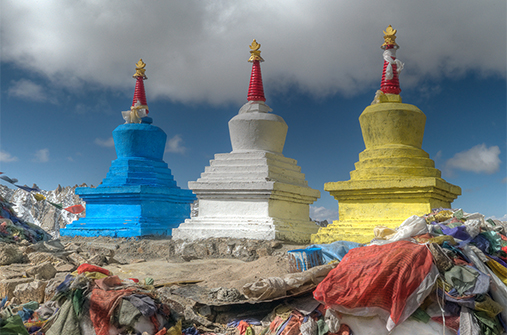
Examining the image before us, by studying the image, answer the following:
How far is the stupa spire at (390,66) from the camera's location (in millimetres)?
8805

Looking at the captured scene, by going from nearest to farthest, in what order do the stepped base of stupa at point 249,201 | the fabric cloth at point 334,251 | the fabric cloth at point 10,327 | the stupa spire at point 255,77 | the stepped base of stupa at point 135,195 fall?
the fabric cloth at point 10,327 < the fabric cloth at point 334,251 < the stepped base of stupa at point 249,201 < the stupa spire at point 255,77 < the stepped base of stupa at point 135,195

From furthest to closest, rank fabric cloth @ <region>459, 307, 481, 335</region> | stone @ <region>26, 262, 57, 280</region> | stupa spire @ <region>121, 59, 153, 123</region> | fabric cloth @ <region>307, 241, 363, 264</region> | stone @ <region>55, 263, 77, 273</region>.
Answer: stupa spire @ <region>121, 59, 153, 123</region> → stone @ <region>55, 263, 77, 273</region> → stone @ <region>26, 262, 57, 280</region> → fabric cloth @ <region>307, 241, 363, 264</region> → fabric cloth @ <region>459, 307, 481, 335</region>

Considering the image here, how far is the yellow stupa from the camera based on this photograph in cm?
748

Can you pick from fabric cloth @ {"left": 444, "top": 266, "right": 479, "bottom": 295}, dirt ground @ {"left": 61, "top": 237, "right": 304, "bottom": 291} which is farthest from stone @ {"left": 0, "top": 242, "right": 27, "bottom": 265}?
fabric cloth @ {"left": 444, "top": 266, "right": 479, "bottom": 295}

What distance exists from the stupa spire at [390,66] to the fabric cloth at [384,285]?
541 centimetres

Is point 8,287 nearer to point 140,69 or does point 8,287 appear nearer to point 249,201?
point 249,201

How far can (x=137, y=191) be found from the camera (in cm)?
1219

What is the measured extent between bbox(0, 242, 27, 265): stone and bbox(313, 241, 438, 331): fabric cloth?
5.48 meters

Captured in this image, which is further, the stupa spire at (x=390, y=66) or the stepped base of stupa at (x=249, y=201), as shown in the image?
the stepped base of stupa at (x=249, y=201)

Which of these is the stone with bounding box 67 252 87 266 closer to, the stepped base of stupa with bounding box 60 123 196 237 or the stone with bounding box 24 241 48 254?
the stone with bounding box 24 241 48 254

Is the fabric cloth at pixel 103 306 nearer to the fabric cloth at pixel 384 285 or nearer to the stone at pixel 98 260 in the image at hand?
the fabric cloth at pixel 384 285

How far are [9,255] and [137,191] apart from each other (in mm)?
5332

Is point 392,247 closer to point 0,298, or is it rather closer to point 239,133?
point 0,298

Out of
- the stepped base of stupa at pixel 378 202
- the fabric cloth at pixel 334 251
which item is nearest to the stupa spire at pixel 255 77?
the stepped base of stupa at pixel 378 202
